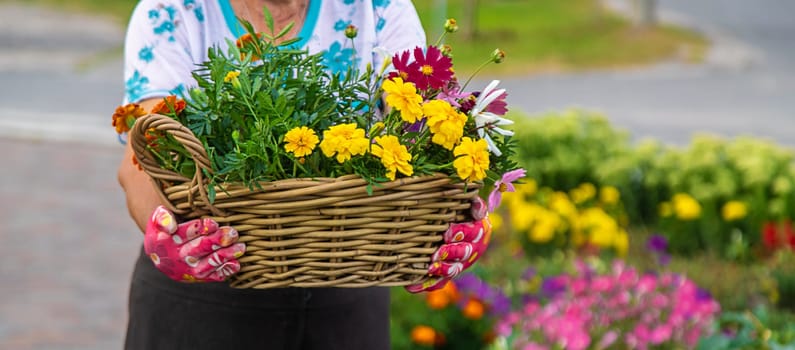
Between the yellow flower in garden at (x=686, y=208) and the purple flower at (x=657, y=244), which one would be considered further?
the yellow flower in garden at (x=686, y=208)

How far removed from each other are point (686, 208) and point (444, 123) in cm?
348

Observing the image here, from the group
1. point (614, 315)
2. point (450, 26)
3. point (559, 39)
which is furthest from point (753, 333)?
point (559, 39)

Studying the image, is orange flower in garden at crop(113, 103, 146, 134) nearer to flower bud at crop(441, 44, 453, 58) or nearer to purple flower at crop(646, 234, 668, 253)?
flower bud at crop(441, 44, 453, 58)

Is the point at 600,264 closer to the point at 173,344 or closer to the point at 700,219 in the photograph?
the point at 700,219

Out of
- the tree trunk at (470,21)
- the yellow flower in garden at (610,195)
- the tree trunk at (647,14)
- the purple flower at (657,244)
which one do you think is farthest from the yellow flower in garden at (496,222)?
the tree trunk at (647,14)

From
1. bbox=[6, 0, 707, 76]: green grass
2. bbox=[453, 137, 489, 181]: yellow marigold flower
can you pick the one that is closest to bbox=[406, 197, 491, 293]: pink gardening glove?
bbox=[453, 137, 489, 181]: yellow marigold flower

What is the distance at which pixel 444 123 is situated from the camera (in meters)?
1.69

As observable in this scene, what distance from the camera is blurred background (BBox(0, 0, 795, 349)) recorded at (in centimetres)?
498

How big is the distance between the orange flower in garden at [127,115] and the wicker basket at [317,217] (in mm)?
120

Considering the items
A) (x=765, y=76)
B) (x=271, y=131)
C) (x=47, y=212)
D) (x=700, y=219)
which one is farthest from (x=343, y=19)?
(x=765, y=76)

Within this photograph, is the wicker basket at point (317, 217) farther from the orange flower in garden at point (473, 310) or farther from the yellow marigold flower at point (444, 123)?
the orange flower in garden at point (473, 310)

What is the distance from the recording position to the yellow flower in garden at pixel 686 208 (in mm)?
4914

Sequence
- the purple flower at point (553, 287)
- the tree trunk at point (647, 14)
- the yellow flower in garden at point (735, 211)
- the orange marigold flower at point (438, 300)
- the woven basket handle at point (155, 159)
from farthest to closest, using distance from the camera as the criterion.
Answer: the tree trunk at point (647, 14), the yellow flower in garden at point (735, 211), the purple flower at point (553, 287), the orange marigold flower at point (438, 300), the woven basket handle at point (155, 159)

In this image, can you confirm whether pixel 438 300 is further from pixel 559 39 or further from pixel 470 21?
pixel 559 39
